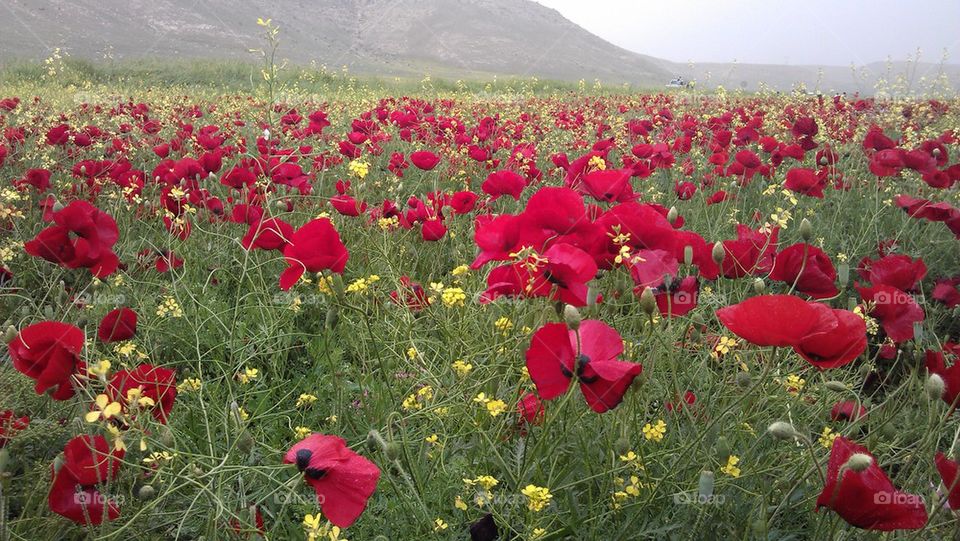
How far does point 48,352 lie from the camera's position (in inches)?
43.2

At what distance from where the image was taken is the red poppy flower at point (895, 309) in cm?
153

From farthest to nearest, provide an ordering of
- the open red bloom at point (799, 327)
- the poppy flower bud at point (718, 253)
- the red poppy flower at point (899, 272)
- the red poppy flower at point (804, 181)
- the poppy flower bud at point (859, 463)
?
the red poppy flower at point (804, 181) < the red poppy flower at point (899, 272) < the poppy flower bud at point (718, 253) < the open red bloom at point (799, 327) < the poppy flower bud at point (859, 463)

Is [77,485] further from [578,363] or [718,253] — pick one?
[718,253]

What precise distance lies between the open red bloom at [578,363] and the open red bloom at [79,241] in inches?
49.0

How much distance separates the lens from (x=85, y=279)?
2588 mm

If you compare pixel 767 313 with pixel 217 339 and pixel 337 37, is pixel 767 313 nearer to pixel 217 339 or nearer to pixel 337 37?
pixel 217 339

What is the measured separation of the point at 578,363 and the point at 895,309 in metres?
1.03

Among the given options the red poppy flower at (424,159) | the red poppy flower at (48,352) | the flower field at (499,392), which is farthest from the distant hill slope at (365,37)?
the red poppy flower at (48,352)

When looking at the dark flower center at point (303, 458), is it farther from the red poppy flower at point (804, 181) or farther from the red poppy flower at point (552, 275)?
the red poppy flower at point (804, 181)

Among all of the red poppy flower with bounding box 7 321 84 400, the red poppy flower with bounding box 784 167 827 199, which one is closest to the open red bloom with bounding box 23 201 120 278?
the red poppy flower with bounding box 7 321 84 400

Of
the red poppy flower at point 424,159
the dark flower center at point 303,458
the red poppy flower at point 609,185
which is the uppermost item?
the red poppy flower at point 609,185

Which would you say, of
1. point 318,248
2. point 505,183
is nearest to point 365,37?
point 505,183

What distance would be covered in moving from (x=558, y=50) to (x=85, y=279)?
368 feet

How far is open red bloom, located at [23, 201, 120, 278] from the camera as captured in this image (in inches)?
62.7
